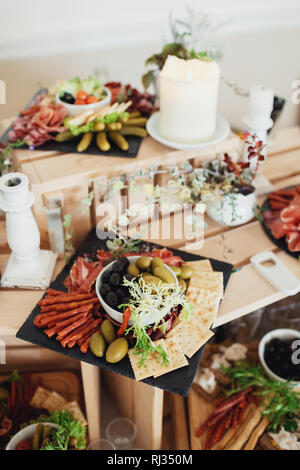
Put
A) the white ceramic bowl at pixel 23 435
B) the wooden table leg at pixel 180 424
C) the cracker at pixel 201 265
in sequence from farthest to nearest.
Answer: the wooden table leg at pixel 180 424 → the white ceramic bowl at pixel 23 435 → the cracker at pixel 201 265

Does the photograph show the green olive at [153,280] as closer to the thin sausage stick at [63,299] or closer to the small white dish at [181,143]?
the thin sausage stick at [63,299]

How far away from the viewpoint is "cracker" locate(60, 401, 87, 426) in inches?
48.5

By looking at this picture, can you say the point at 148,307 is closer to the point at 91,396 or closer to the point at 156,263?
the point at 156,263

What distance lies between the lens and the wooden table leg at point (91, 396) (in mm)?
1087

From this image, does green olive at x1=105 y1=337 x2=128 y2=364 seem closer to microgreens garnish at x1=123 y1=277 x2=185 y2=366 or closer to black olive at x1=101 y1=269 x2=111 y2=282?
microgreens garnish at x1=123 y1=277 x2=185 y2=366

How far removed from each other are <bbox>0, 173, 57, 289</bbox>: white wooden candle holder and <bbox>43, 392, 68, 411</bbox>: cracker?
17.3 inches

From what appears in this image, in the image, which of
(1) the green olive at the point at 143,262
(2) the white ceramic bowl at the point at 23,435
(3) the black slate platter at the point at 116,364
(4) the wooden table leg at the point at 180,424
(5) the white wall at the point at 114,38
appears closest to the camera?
(3) the black slate platter at the point at 116,364

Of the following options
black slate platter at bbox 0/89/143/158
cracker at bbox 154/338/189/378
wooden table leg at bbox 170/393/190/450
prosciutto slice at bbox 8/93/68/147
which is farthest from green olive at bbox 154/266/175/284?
wooden table leg at bbox 170/393/190/450

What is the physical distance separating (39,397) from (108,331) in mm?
562

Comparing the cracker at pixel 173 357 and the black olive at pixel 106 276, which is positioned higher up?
the black olive at pixel 106 276

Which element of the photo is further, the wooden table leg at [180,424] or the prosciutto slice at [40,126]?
the wooden table leg at [180,424]

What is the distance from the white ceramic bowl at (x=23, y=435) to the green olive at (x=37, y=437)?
0.01 metres

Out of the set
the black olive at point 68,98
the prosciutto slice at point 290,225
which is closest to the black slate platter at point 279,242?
the prosciutto slice at point 290,225
